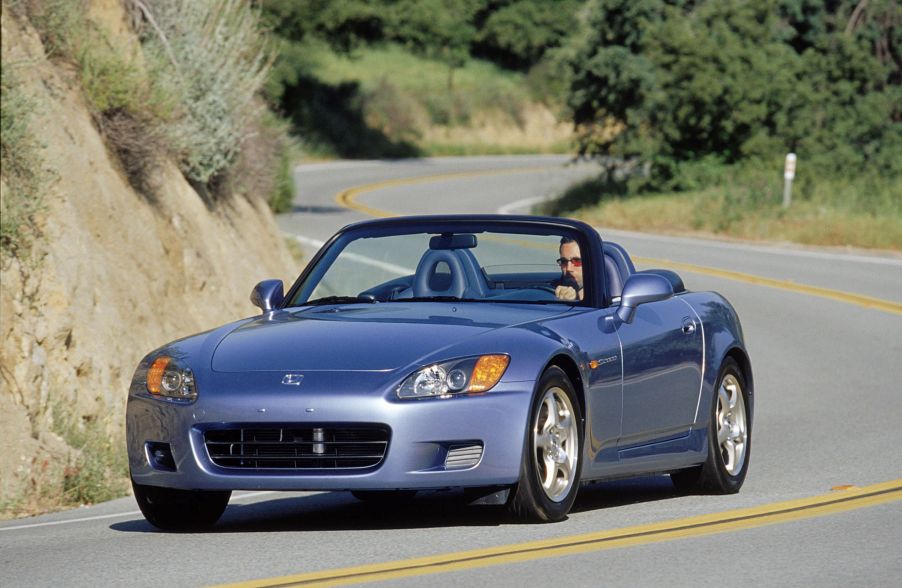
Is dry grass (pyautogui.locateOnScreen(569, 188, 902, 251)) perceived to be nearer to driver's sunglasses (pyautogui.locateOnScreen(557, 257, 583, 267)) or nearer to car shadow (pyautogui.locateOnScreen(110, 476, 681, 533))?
car shadow (pyautogui.locateOnScreen(110, 476, 681, 533))

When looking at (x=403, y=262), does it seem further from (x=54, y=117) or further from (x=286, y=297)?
(x=54, y=117)

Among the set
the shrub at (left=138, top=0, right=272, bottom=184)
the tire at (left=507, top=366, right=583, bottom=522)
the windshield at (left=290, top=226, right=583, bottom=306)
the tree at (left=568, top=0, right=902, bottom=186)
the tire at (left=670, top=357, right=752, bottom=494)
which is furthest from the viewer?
the tree at (left=568, top=0, right=902, bottom=186)

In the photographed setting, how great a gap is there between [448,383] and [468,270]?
1.46 m

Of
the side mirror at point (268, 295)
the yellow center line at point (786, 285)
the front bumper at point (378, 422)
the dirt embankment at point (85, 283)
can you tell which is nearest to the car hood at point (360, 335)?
the front bumper at point (378, 422)

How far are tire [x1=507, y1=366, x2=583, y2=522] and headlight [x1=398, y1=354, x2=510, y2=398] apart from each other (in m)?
0.23

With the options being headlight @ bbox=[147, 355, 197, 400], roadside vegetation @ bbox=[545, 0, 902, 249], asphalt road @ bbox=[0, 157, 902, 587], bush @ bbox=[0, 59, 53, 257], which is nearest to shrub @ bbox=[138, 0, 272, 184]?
bush @ bbox=[0, 59, 53, 257]

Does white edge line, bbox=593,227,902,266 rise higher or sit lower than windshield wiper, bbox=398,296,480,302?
lower

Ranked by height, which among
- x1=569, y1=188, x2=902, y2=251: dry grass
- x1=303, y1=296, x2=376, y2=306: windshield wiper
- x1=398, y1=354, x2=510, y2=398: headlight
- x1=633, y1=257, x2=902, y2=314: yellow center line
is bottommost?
x1=569, y1=188, x2=902, y2=251: dry grass

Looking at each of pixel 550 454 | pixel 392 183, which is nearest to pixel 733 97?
pixel 392 183

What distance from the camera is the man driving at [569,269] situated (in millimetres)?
9055

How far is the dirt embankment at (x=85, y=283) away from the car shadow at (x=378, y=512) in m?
1.70

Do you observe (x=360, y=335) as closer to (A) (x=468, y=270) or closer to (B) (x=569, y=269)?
(A) (x=468, y=270)

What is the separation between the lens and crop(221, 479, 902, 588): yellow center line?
21.6ft

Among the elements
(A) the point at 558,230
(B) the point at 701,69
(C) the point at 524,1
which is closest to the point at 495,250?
(A) the point at 558,230
